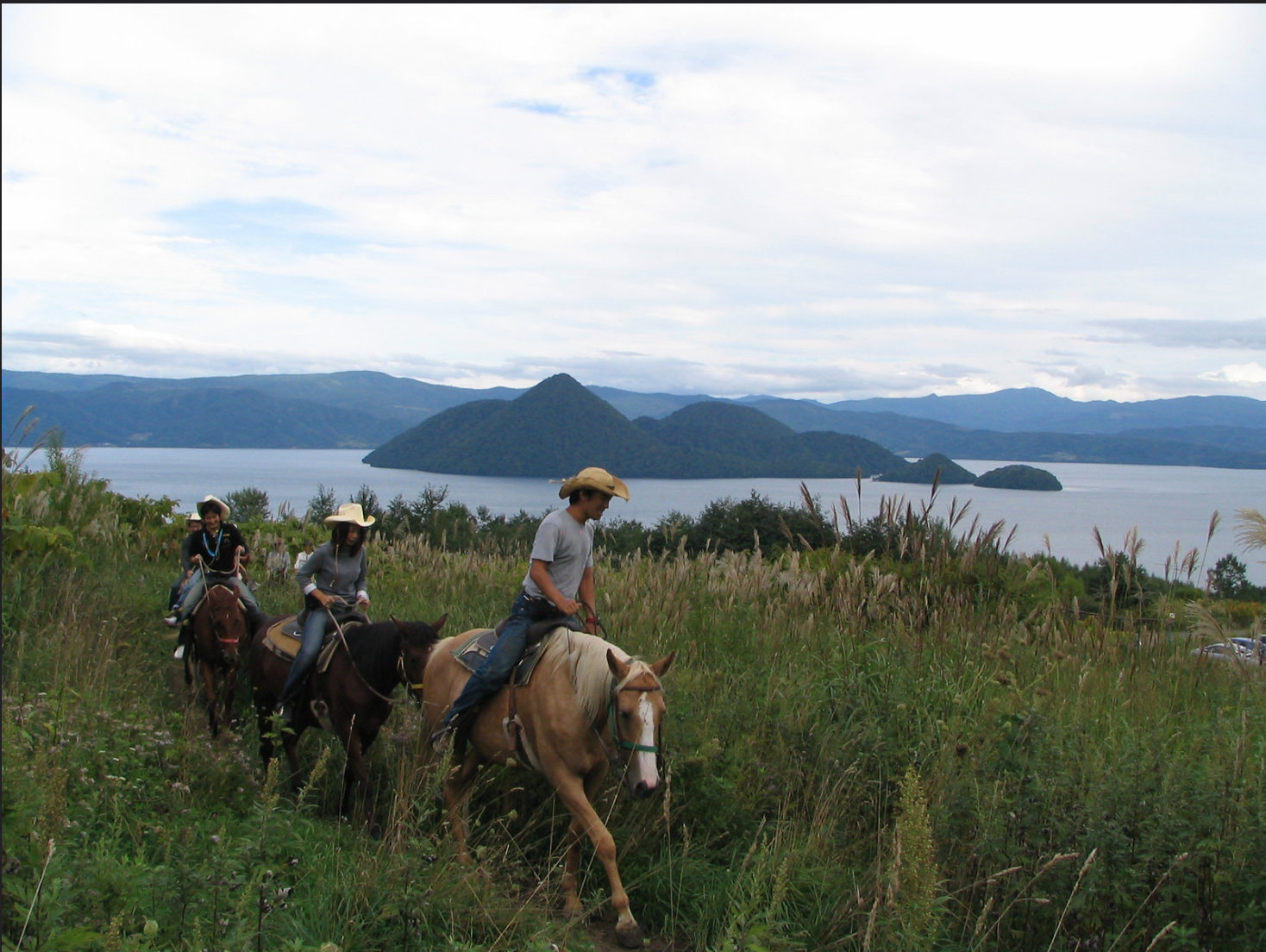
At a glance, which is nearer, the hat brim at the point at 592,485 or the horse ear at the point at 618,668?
the horse ear at the point at 618,668

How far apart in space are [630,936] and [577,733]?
1082mm

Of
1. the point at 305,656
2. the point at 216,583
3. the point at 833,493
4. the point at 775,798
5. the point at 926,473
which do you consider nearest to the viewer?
the point at 775,798

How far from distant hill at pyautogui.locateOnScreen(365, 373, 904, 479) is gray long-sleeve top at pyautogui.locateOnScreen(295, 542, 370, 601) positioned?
124167 millimetres

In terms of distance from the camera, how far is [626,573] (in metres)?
10.0

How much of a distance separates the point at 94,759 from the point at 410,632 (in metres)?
2.14

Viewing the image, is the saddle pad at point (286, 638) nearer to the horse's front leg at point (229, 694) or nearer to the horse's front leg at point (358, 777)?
the horse's front leg at point (229, 694)

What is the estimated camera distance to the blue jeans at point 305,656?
24.1 ft

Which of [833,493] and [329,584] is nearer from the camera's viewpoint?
[329,584]

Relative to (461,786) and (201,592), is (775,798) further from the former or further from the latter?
(201,592)

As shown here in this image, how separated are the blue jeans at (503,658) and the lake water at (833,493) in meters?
33.0

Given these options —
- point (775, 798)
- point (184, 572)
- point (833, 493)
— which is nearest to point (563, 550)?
point (775, 798)

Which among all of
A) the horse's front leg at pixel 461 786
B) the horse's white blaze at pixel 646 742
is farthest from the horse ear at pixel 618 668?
the horse's front leg at pixel 461 786

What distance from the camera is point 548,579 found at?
5848 mm

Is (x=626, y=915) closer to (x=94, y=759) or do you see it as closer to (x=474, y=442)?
(x=94, y=759)
